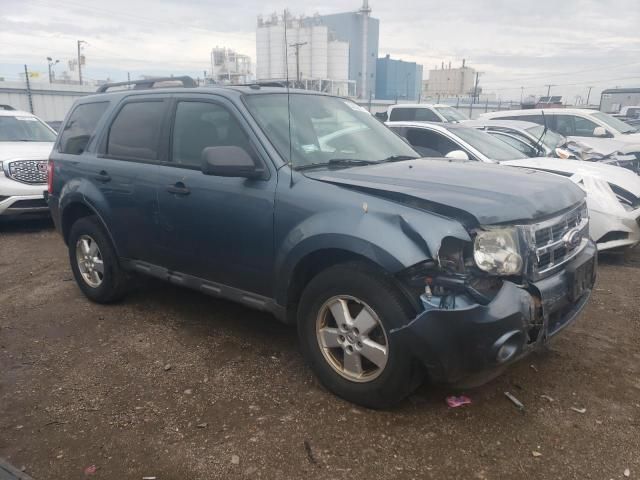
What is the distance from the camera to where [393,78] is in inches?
2413

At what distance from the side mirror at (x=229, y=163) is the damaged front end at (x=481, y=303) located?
1.22 meters

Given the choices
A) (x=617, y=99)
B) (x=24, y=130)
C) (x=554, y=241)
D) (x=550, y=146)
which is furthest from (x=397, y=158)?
(x=617, y=99)

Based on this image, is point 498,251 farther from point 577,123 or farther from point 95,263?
point 577,123

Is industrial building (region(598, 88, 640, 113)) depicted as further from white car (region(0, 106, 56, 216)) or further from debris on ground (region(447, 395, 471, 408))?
debris on ground (region(447, 395, 471, 408))

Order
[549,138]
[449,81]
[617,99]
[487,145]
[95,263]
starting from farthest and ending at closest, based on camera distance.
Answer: [449,81], [617,99], [549,138], [487,145], [95,263]

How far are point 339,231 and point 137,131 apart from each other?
2.27m

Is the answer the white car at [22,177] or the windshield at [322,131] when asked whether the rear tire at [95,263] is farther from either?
the white car at [22,177]

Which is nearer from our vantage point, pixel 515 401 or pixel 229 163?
pixel 515 401

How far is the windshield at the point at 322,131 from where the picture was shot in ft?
11.6

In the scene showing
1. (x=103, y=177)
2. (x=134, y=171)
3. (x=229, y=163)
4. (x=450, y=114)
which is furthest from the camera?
(x=450, y=114)

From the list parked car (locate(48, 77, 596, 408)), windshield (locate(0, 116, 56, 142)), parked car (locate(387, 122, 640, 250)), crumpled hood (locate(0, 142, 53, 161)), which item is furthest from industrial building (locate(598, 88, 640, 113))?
parked car (locate(48, 77, 596, 408))

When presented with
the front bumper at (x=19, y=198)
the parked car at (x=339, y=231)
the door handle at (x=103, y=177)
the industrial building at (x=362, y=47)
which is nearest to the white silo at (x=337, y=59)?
the industrial building at (x=362, y=47)

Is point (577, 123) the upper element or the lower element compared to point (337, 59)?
lower

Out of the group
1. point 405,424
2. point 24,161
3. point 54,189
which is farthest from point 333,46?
point 405,424
